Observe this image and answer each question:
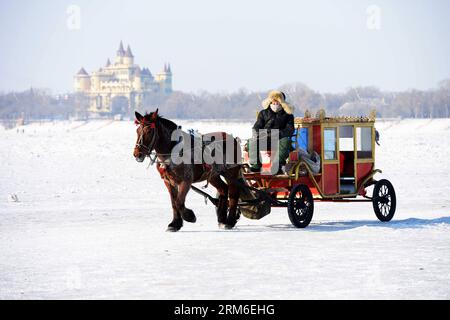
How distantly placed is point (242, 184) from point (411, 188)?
775cm

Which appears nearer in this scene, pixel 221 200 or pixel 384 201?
pixel 221 200

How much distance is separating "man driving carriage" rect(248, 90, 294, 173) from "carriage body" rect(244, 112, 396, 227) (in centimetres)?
13

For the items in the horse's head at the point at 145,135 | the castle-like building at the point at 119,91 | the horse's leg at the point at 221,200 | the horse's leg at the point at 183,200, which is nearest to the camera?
the horse's head at the point at 145,135

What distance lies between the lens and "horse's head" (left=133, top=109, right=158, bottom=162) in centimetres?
1169

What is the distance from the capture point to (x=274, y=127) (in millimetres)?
12578

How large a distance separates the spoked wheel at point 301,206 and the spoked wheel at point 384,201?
3.69ft

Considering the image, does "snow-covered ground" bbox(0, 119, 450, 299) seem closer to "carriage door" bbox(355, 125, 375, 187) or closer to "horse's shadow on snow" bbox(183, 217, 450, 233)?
"horse's shadow on snow" bbox(183, 217, 450, 233)

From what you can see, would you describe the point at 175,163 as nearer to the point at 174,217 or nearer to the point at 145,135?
the point at 145,135

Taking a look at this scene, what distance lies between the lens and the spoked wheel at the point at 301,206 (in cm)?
1223

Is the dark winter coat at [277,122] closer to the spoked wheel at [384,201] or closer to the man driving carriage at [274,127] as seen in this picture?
the man driving carriage at [274,127]

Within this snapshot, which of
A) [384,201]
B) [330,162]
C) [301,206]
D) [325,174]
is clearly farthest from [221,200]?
[384,201]

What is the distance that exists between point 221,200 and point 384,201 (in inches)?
88.9

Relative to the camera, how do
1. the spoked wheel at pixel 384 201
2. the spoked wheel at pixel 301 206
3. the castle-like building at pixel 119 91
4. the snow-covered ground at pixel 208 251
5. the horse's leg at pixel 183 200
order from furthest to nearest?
the castle-like building at pixel 119 91, the spoked wheel at pixel 384 201, the spoked wheel at pixel 301 206, the horse's leg at pixel 183 200, the snow-covered ground at pixel 208 251

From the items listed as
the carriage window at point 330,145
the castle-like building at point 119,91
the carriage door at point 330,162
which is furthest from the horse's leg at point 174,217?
the castle-like building at point 119,91
